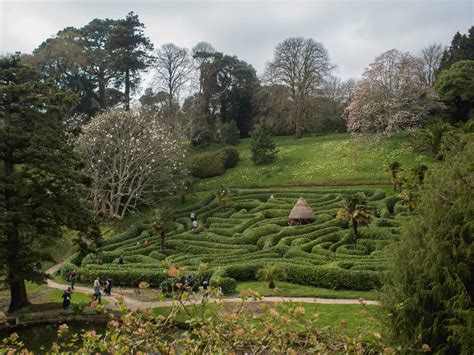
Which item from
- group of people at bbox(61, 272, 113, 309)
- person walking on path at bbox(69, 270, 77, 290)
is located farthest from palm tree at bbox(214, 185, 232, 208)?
person walking on path at bbox(69, 270, 77, 290)

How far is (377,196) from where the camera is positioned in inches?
1497

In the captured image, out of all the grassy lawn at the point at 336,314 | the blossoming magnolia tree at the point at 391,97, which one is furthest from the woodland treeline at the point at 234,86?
the grassy lawn at the point at 336,314

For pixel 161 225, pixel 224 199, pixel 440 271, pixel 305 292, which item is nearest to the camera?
pixel 440 271

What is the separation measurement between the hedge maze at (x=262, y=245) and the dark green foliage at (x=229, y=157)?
12085mm

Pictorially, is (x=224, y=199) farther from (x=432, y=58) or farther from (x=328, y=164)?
(x=432, y=58)

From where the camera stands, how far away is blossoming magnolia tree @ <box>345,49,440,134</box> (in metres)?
50.4

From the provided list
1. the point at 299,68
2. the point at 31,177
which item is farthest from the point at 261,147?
the point at 31,177

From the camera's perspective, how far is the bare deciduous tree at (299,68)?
60.2 m

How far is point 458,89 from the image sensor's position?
165 ft

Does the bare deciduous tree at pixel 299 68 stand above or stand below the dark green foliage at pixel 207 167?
above

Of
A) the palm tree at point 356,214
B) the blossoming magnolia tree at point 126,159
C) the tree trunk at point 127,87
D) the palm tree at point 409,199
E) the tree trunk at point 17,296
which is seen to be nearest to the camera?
the tree trunk at point 17,296

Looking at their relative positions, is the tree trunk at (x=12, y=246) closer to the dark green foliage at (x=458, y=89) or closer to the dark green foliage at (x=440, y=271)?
the dark green foliage at (x=440, y=271)

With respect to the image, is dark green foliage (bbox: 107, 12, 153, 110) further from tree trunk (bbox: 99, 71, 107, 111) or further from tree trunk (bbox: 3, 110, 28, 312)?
tree trunk (bbox: 3, 110, 28, 312)

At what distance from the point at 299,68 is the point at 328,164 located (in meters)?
16.8
